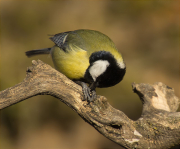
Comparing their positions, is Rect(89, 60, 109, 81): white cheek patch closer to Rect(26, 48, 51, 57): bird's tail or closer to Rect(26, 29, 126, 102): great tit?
Rect(26, 29, 126, 102): great tit

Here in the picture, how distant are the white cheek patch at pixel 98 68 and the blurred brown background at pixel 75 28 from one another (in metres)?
1.53

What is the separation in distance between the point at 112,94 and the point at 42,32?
1.46m

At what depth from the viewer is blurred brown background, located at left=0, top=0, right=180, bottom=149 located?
3301 mm

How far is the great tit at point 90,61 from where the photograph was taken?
72.4 inches

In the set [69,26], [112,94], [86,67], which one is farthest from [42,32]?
[86,67]

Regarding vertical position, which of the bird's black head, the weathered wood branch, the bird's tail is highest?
the bird's tail

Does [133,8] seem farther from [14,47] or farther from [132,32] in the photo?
[14,47]

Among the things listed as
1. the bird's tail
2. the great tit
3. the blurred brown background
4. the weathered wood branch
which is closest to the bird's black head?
the great tit

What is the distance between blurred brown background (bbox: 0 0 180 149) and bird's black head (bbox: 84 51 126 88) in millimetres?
1501

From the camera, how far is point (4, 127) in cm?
324

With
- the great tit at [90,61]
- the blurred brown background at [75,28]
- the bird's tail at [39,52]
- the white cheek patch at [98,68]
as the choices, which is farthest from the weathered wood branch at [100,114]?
the blurred brown background at [75,28]

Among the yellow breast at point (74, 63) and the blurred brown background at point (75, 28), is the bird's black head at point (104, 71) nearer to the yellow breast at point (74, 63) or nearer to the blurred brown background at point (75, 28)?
the yellow breast at point (74, 63)

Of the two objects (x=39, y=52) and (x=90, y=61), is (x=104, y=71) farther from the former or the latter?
(x=39, y=52)

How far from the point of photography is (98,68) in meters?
1.85
